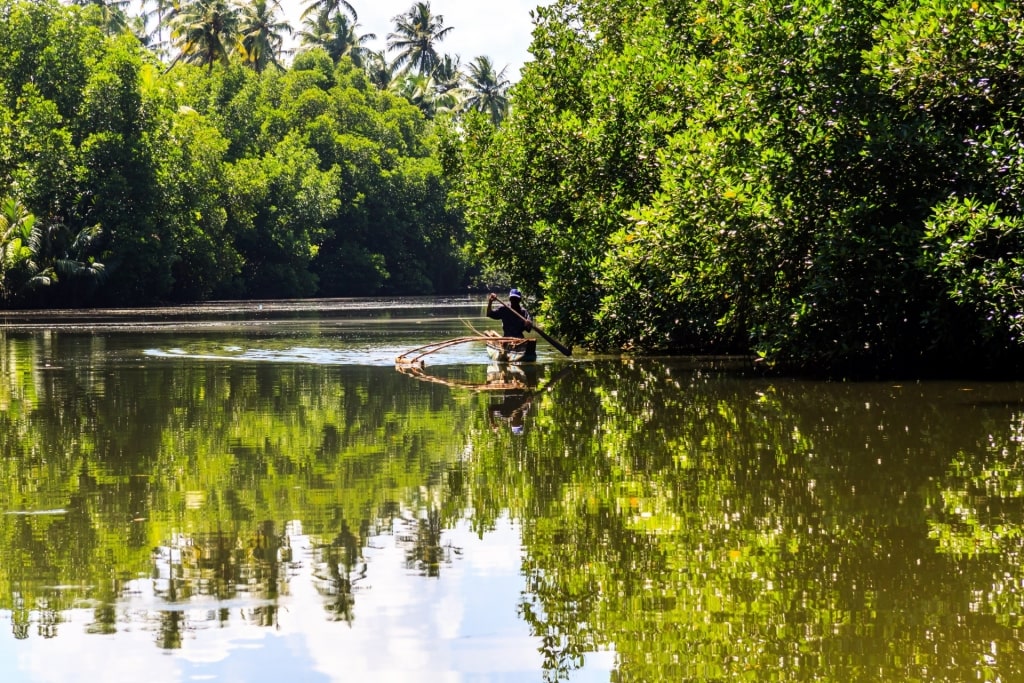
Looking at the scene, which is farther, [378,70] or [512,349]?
[378,70]

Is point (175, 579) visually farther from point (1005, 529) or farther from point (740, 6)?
point (740, 6)

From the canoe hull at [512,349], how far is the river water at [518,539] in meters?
6.40

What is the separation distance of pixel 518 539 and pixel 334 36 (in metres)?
81.5

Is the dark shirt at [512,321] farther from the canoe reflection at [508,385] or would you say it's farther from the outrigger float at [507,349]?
the canoe reflection at [508,385]

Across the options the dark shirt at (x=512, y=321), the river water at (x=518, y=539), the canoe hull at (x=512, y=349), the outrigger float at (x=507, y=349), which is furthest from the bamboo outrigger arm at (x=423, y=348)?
the river water at (x=518, y=539)

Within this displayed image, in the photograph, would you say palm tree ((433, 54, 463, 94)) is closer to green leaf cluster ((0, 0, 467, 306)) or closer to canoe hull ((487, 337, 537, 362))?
green leaf cluster ((0, 0, 467, 306))

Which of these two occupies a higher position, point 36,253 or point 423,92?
point 423,92

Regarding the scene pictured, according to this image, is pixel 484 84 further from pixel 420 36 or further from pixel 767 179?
pixel 767 179

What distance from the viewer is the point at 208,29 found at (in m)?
68.2

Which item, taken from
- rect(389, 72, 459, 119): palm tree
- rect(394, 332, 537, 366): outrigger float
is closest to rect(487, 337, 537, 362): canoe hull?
rect(394, 332, 537, 366): outrigger float

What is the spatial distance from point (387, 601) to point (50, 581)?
A: 1699 mm

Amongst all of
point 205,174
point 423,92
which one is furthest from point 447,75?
point 205,174

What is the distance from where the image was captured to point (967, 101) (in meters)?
15.8

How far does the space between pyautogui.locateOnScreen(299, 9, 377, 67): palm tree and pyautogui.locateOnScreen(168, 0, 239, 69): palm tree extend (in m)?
14.9
